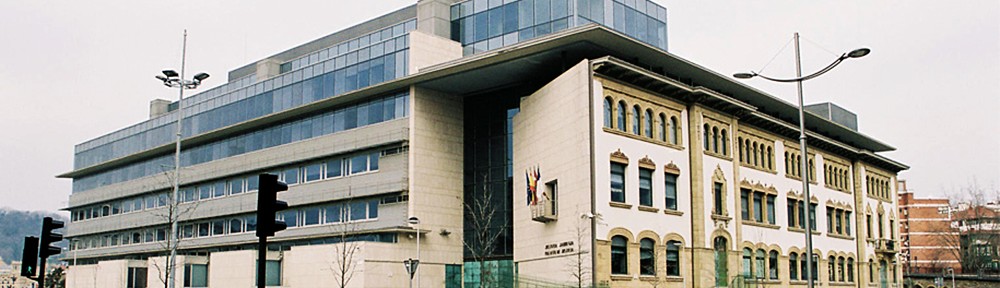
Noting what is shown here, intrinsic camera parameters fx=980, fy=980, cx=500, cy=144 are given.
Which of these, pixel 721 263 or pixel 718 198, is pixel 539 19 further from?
pixel 721 263

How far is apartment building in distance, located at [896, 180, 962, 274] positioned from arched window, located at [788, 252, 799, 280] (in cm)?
8047

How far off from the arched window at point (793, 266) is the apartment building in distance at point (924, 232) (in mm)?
80469

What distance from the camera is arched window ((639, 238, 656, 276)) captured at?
150 feet

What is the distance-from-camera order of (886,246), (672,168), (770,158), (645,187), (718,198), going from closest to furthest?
(645,187) → (672,168) → (718,198) → (770,158) → (886,246)

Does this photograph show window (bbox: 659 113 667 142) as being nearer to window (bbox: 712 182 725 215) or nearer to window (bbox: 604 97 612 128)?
window (bbox: 604 97 612 128)

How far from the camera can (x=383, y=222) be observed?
5416 cm

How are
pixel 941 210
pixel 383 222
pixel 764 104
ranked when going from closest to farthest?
1. pixel 383 222
2. pixel 764 104
3. pixel 941 210

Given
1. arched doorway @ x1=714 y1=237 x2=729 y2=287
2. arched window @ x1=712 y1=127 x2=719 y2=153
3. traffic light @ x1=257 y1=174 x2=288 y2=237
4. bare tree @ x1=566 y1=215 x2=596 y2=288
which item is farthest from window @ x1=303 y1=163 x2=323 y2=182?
traffic light @ x1=257 y1=174 x2=288 y2=237

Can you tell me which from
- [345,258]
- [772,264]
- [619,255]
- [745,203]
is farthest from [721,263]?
→ [345,258]

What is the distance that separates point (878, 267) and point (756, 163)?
22.1 m

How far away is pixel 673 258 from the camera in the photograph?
156ft

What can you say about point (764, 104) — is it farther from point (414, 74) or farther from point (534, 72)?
point (414, 74)

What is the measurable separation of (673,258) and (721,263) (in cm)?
435

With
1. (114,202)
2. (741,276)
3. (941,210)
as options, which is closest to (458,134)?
(741,276)
